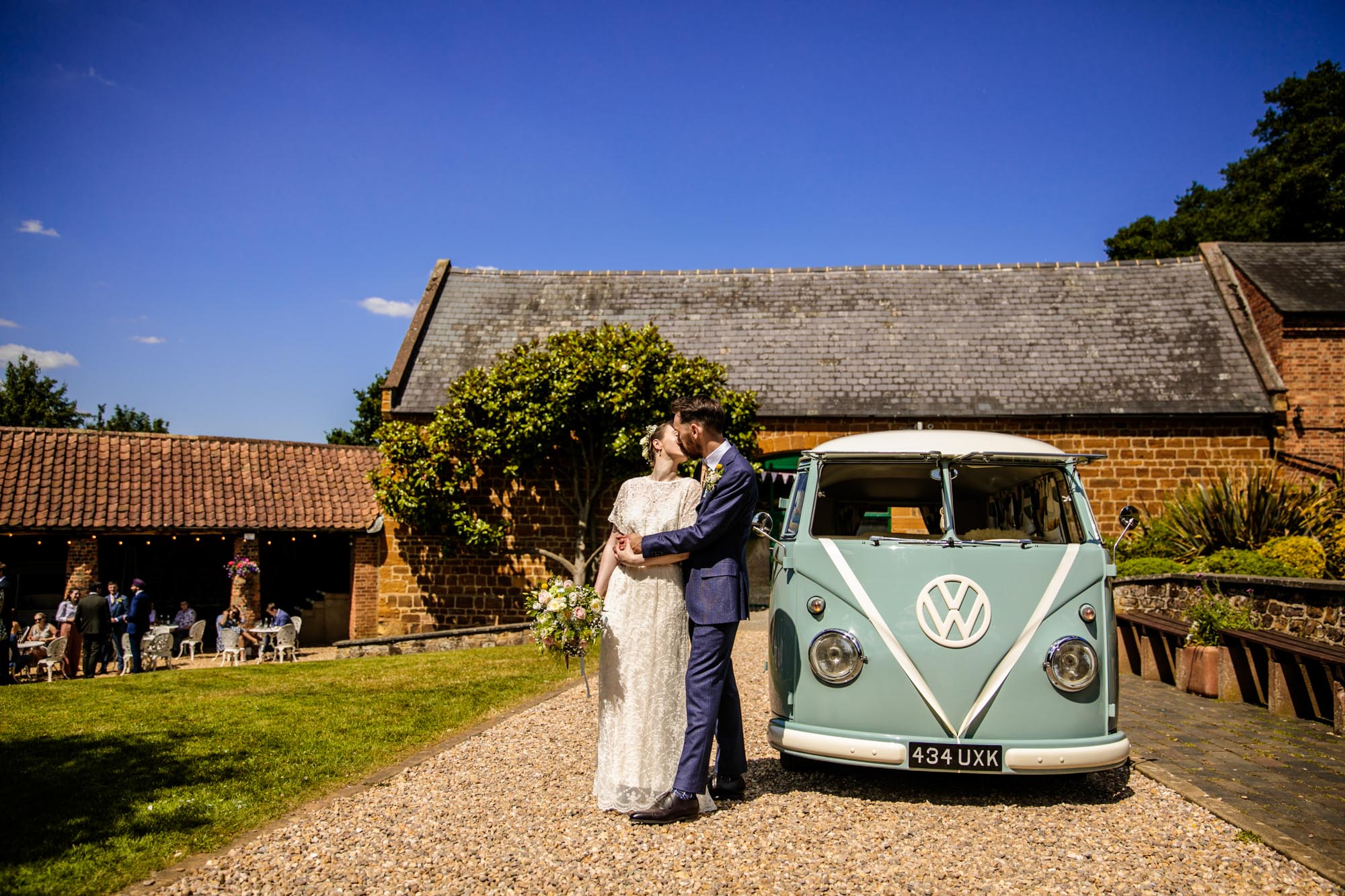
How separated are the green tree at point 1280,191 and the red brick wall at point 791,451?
1504 centimetres

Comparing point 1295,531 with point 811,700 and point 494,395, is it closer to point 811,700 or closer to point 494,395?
point 811,700

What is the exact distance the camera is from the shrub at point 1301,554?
38.4ft

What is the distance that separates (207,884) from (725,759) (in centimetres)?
262

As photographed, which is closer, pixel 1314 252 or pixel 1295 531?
pixel 1295 531

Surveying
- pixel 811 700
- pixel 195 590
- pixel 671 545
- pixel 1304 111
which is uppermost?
pixel 1304 111

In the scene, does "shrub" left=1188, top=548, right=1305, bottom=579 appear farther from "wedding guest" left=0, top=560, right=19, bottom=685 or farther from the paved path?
"wedding guest" left=0, top=560, right=19, bottom=685

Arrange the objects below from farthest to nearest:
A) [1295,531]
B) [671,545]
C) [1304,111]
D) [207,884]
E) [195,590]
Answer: [1304,111] → [195,590] → [1295,531] → [671,545] → [207,884]

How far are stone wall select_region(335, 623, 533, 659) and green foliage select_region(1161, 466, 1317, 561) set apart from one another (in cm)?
1127

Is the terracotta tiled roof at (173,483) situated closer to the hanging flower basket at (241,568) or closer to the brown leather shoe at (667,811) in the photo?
the hanging flower basket at (241,568)

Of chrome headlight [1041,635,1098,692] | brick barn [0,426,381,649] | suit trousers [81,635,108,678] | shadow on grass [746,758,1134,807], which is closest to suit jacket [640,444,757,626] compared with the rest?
shadow on grass [746,758,1134,807]

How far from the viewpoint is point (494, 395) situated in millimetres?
18641

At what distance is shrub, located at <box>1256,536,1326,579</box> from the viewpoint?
11.7m

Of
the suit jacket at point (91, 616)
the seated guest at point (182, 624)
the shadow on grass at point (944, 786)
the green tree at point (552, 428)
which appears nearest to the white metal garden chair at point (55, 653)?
the suit jacket at point (91, 616)

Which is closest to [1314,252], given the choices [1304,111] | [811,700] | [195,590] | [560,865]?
[1304,111]
